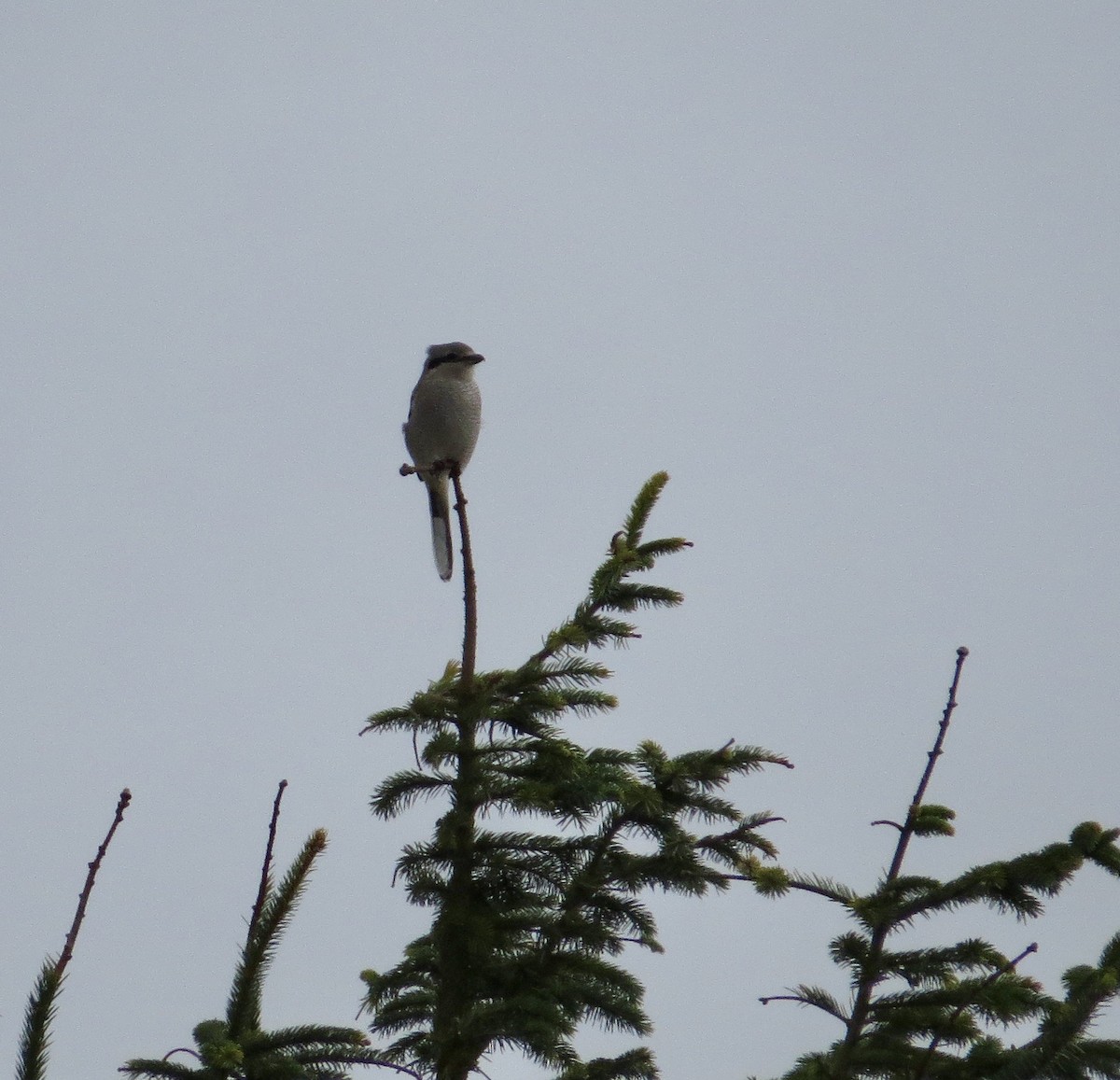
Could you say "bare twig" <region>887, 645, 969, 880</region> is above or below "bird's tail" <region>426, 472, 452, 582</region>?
below

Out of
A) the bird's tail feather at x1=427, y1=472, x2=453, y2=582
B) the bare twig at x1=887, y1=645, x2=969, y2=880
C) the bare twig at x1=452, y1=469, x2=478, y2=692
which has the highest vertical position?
the bird's tail feather at x1=427, y1=472, x2=453, y2=582

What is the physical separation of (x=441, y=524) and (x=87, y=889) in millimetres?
6352

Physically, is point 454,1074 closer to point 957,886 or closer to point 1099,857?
point 957,886

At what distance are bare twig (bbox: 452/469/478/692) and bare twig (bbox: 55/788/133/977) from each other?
2252 mm

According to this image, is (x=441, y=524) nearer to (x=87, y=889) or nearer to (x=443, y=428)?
(x=443, y=428)

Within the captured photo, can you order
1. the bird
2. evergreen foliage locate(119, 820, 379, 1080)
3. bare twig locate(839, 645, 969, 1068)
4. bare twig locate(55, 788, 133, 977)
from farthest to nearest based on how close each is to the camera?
the bird, bare twig locate(839, 645, 969, 1068), evergreen foliage locate(119, 820, 379, 1080), bare twig locate(55, 788, 133, 977)

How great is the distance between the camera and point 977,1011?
4219mm

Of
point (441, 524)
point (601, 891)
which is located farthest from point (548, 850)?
point (441, 524)

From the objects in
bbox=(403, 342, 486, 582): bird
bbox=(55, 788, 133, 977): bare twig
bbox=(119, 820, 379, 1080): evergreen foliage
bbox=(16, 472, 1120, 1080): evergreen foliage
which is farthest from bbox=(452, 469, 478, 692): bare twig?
bbox=(403, 342, 486, 582): bird

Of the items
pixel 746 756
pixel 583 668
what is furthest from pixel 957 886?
pixel 583 668

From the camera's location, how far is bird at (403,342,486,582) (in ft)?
28.3

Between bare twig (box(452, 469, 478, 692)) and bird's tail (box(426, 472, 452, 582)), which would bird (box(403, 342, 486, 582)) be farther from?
bare twig (box(452, 469, 478, 692))

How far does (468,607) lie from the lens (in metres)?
5.13

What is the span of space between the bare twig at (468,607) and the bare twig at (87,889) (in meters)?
2.25
